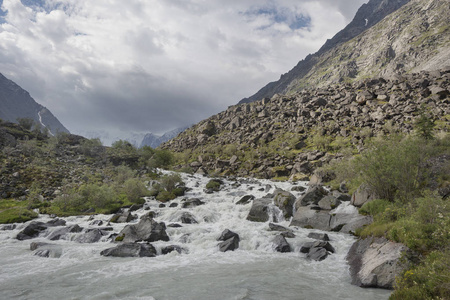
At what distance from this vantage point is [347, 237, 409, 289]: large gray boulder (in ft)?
53.0

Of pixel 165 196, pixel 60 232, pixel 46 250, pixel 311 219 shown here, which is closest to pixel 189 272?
pixel 46 250

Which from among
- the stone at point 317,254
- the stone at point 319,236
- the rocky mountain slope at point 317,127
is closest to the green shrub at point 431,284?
the stone at point 317,254

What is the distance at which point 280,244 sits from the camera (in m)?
25.4

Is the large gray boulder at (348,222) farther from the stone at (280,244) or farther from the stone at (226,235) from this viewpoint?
the stone at (226,235)

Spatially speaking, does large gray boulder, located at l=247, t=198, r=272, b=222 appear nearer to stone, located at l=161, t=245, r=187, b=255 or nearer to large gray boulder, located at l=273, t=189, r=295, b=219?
large gray boulder, located at l=273, t=189, r=295, b=219

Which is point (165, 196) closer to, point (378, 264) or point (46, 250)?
point (46, 250)

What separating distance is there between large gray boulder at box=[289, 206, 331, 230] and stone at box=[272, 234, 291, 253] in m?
8.13

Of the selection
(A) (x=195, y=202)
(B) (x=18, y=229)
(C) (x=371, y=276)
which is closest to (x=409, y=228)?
(C) (x=371, y=276)

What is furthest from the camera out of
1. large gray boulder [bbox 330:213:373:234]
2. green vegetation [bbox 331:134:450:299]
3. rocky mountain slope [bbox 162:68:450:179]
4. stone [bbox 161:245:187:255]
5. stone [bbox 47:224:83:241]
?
rocky mountain slope [bbox 162:68:450:179]

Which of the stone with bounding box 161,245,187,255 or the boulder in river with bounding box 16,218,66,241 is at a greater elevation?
the boulder in river with bounding box 16,218,66,241

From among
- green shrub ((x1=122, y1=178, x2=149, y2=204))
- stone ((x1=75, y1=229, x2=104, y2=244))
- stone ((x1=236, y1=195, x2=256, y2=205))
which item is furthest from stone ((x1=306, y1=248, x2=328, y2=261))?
green shrub ((x1=122, y1=178, x2=149, y2=204))

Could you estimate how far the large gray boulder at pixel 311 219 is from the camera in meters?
31.7

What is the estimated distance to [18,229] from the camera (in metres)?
34.5

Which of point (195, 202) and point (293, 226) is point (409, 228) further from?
point (195, 202)
